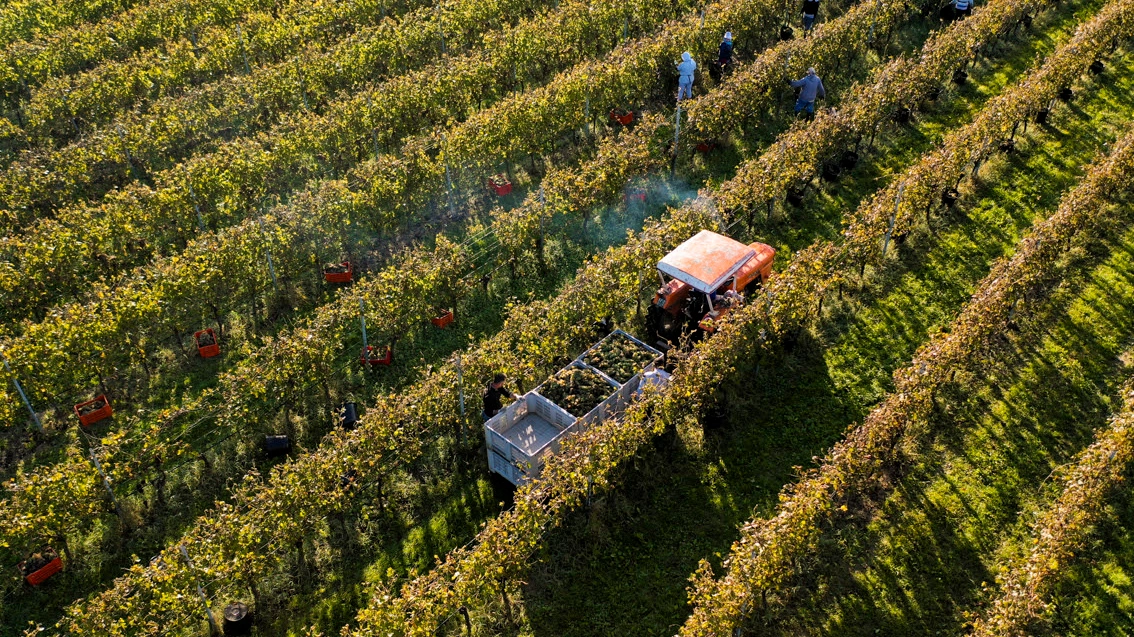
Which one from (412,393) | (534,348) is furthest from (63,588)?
(534,348)

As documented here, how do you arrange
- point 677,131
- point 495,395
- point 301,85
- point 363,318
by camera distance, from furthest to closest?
1. point 301,85
2. point 677,131
3. point 363,318
4. point 495,395

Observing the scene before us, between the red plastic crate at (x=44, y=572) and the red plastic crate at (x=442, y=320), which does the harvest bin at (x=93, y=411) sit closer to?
the red plastic crate at (x=44, y=572)

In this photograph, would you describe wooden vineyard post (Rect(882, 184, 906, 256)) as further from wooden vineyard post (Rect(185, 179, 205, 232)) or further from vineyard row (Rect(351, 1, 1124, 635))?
wooden vineyard post (Rect(185, 179, 205, 232))

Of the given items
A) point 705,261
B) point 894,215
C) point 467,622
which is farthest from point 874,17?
point 467,622

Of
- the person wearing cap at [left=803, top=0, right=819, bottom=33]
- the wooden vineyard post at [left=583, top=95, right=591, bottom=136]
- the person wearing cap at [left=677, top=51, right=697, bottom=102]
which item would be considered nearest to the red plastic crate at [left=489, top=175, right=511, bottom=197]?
the wooden vineyard post at [left=583, top=95, right=591, bottom=136]

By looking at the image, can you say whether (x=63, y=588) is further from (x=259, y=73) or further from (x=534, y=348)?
(x=259, y=73)

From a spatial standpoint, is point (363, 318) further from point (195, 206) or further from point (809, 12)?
point (809, 12)
